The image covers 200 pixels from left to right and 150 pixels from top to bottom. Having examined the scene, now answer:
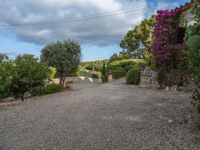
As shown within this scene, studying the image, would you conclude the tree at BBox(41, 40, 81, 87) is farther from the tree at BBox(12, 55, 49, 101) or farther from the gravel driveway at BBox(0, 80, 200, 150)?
the gravel driveway at BBox(0, 80, 200, 150)

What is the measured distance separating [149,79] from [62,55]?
18.7 ft

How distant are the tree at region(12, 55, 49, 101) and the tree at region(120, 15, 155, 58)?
19.8 meters

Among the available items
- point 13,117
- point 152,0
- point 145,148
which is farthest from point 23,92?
point 145,148

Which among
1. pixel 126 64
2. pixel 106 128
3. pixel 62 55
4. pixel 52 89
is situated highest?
pixel 62 55

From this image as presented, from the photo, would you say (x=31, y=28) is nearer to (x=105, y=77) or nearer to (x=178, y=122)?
(x=105, y=77)

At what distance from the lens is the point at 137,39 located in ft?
105

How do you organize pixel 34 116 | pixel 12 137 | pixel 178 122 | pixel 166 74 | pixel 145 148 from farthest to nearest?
1. pixel 166 74
2. pixel 34 116
3. pixel 178 122
4. pixel 12 137
5. pixel 145 148

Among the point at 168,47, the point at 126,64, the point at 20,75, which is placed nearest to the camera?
the point at 168,47

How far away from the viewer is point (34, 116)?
6.79 m

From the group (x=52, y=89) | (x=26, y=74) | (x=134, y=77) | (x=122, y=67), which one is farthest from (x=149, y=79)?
(x=122, y=67)

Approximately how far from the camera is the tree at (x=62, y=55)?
15.0 metres

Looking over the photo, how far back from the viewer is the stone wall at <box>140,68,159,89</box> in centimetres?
1213

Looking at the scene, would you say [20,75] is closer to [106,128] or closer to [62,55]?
[62,55]

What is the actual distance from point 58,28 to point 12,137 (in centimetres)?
1938
